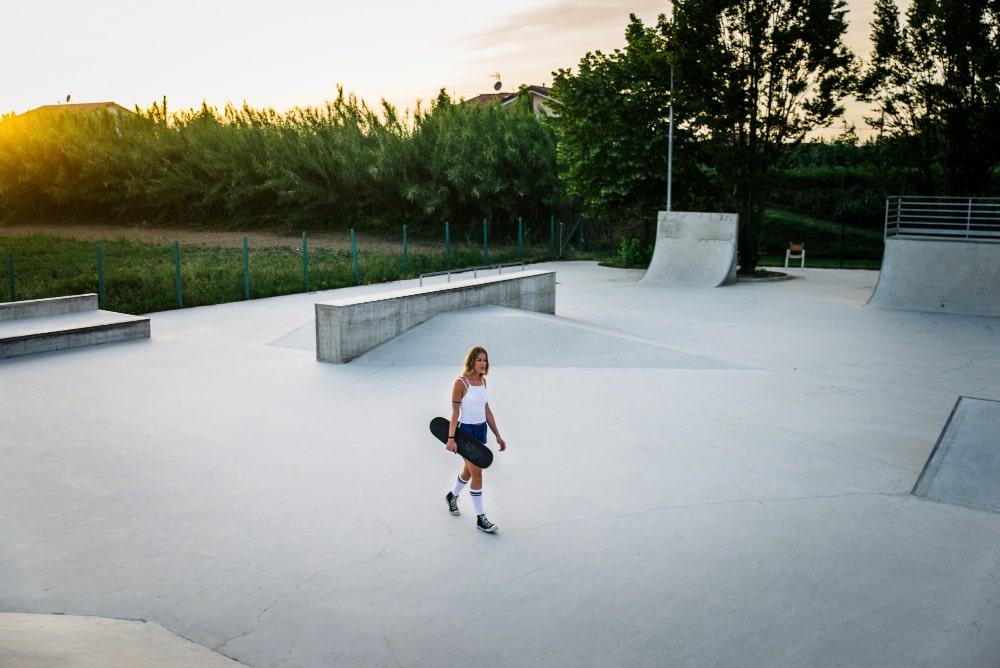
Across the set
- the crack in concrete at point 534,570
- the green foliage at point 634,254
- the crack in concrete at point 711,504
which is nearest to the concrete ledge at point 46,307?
the crack in concrete at point 711,504

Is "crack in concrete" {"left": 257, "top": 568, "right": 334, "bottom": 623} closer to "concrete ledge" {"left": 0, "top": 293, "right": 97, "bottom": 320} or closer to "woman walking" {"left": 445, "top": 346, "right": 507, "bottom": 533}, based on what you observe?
"woman walking" {"left": 445, "top": 346, "right": 507, "bottom": 533}

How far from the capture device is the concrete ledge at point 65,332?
1246 centimetres

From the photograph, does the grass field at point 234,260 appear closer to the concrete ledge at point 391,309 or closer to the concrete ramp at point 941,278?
A: the concrete ledge at point 391,309

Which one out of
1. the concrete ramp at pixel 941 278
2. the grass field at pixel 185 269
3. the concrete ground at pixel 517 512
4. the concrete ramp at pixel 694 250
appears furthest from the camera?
the concrete ramp at pixel 694 250

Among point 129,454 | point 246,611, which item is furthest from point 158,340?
point 246,611

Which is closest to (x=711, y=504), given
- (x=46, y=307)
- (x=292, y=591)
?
(x=292, y=591)

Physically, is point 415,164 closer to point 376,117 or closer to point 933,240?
point 376,117

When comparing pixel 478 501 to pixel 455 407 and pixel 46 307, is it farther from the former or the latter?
pixel 46 307

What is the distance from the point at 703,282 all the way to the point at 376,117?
79.8 ft

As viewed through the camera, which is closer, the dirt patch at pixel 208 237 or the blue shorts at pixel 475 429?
the blue shorts at pixel 475 429

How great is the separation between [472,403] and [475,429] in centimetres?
20

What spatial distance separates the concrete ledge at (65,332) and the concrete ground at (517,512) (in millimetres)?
558

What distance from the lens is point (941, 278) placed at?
1872cm

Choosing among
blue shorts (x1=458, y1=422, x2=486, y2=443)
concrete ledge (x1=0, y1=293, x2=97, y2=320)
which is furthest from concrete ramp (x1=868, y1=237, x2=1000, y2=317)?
concrete ledge (x1=0, y1=293, x2=97, y2=320)
